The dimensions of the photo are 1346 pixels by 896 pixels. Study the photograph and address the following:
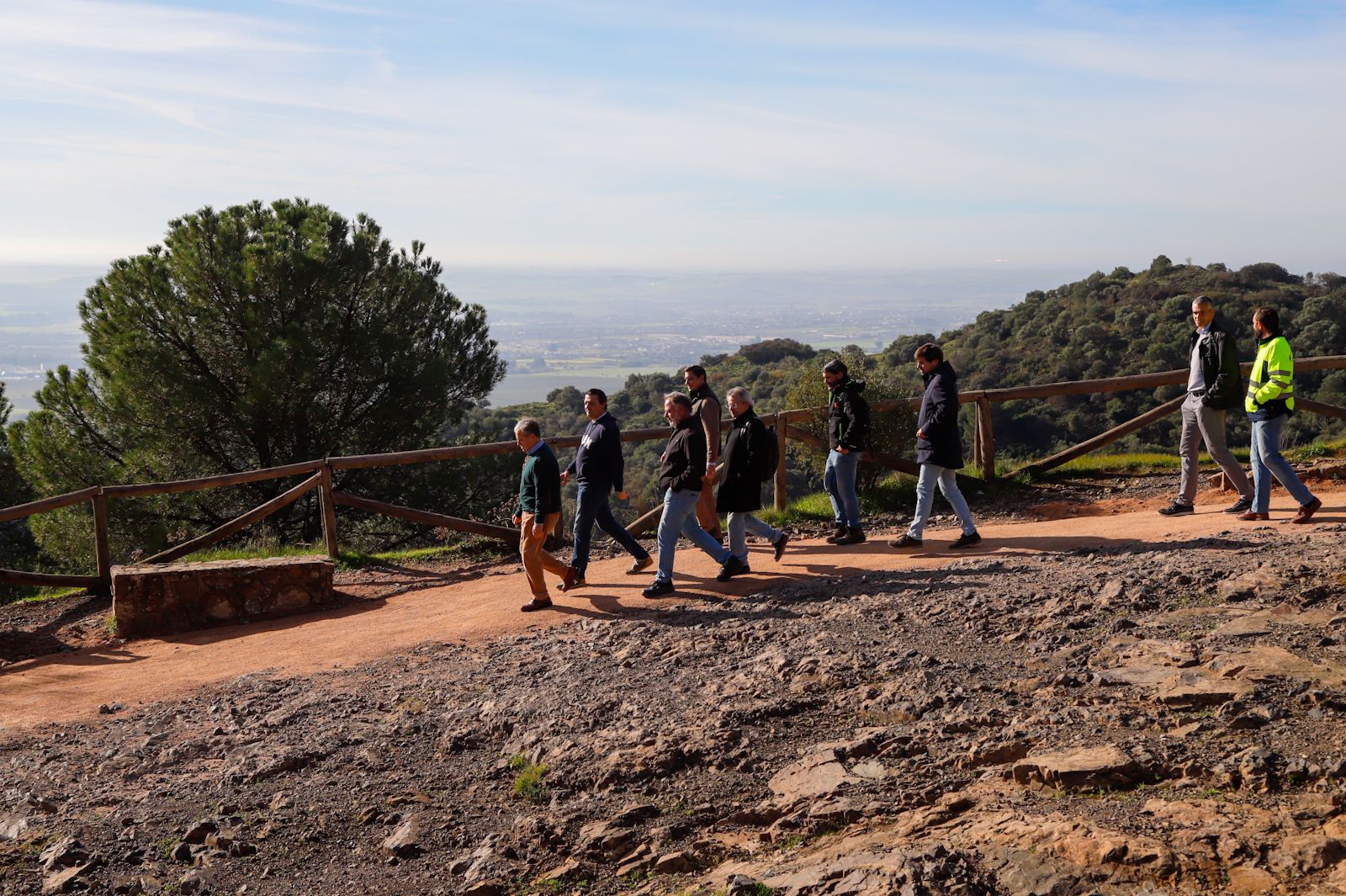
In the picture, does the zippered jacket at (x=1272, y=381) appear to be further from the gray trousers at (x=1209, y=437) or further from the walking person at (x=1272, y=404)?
the gray trousers at (x=1209, y=437)

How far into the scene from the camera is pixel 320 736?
6535 mm

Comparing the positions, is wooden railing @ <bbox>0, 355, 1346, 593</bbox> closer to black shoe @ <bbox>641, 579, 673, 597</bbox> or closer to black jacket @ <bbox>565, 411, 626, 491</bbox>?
black jacket @ <bbox>565, 411, 626, 491</bbox>

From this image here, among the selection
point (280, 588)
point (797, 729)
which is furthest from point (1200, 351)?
point (280, 588)

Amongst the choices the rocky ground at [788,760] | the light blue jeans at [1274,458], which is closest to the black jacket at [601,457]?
the rocky ground at [788,760]

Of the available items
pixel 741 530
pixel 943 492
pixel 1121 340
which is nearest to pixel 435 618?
pixel 741 530

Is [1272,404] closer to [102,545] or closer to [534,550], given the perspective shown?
[534,550]

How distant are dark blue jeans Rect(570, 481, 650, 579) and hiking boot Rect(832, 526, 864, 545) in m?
1.95

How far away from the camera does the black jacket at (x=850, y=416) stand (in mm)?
9773

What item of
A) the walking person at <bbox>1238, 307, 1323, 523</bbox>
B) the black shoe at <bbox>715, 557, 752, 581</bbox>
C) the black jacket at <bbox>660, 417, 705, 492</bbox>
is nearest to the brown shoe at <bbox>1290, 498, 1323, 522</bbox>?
the walking person at <bbox>1238, 307, 1323, 523</bbox>

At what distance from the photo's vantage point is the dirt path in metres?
8.23

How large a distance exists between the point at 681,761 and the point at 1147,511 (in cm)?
743

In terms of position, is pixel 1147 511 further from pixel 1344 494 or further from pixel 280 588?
pixel 280 588

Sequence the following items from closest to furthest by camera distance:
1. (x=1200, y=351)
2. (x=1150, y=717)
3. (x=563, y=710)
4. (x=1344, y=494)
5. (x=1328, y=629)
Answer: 1. (x=1150, y=717)
2. (x=1328, y=629)
3. (x=563, y=710)
4. (x=1200, y=351)
5. (x=1344, y=494)

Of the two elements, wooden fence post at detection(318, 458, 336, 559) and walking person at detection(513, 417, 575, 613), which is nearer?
walking person at detection(513, 417, 575, 613)
